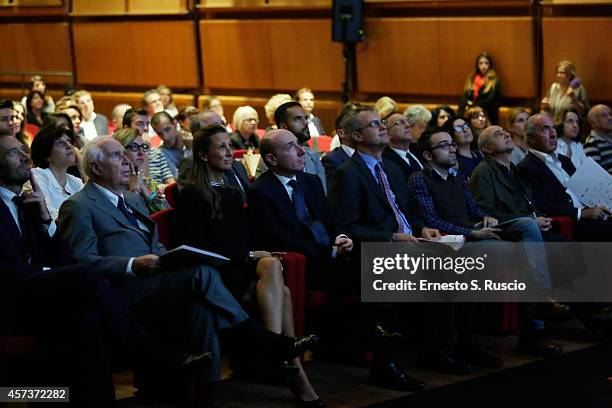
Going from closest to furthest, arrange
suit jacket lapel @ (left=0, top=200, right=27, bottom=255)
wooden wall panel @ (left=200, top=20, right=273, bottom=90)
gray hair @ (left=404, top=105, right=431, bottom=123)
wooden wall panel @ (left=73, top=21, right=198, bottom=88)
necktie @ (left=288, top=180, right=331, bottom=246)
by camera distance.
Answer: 1. suit jacket lapel @ (left=0, top=200, right=27, bottom=255)
2. necktie @ (left=288, top=180, right=331, bottom=246)
3. gray hair @ (left=404, top=105, right=431, bottom=123)
4. wooden wall panel @ (left=200, top=20, right=273, bottom=90)
5. wooden wall panel @ (left=73, top=21, right=198, bottom=88)

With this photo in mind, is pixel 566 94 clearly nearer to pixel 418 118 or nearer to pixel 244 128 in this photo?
pixel 418 118

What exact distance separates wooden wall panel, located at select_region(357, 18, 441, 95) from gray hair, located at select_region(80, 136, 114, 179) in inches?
288

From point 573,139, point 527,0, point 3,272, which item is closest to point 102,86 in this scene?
point 527,0

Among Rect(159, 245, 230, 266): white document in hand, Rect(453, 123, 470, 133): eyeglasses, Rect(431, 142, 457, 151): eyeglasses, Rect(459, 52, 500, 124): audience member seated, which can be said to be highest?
Rect(459, 52, 500, 124): audience member seated

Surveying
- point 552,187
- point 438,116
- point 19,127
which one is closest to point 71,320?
point 552,187

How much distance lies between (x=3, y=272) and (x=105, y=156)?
755 mm

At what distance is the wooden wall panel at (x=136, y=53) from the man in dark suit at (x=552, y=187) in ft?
27.9

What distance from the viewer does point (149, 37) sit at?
1491 cm

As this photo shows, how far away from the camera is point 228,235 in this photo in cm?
491

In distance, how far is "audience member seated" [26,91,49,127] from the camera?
446 inches

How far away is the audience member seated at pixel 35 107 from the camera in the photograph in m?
11.3

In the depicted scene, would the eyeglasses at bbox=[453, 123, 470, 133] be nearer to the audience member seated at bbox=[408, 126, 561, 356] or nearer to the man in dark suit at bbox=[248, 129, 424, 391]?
the audience member seated at bbox=[408, 126, 561, 356]

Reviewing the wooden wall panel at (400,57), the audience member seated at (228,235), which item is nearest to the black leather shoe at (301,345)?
the audience member seated at (228,235)

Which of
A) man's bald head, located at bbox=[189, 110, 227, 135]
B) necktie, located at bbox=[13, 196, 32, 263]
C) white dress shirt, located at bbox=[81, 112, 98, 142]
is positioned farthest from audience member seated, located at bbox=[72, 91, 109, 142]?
necktie, located at bbox=[13, 196, 32, 263]
